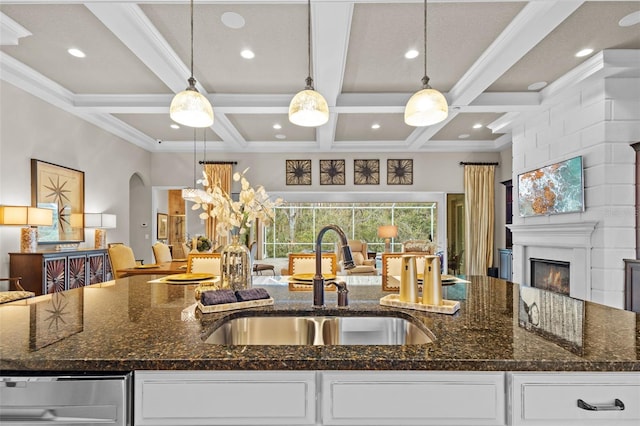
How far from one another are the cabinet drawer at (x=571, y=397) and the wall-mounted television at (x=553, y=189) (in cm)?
347

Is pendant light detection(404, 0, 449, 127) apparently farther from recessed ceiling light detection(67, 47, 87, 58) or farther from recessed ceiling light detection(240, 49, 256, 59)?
recessed ceiling light detection(67, 47, 87, 58)

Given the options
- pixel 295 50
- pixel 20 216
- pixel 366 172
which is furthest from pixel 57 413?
pixel 366 172

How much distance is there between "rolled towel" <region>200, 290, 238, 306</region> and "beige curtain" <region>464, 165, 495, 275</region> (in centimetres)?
622

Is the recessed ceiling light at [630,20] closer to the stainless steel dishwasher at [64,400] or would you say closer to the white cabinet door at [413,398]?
the white cabinet door at [413,398]

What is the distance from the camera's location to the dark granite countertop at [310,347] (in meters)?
0.88

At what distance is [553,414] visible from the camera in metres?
0.88

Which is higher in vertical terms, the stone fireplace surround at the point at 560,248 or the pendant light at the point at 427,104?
the pendant light at the point at 427,104

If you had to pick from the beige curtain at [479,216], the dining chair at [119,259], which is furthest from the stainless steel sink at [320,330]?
the beige curtain at [479,216]

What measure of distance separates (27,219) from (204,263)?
1.95 meters

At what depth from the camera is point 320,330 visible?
Result: 142 centimetres

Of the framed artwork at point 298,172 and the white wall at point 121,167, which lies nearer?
the white wall at point 121,167

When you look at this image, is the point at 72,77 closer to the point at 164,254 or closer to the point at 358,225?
the point at 164,254

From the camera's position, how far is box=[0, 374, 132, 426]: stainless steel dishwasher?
0.87 metres

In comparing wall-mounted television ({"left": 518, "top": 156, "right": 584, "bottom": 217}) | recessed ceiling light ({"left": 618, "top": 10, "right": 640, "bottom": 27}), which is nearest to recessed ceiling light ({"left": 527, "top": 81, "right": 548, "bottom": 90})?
wall-mounted television ({"left": 518, "top": 156, "right": 584, "bottom": 217})
